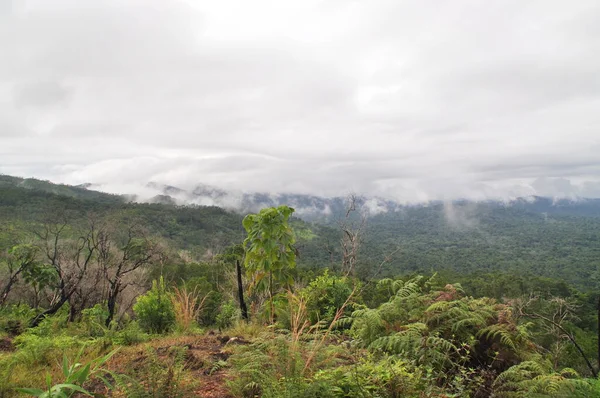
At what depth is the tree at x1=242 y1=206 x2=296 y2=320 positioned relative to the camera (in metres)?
6.39

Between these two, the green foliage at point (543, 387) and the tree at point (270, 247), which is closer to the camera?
the green foliage at point (543, 387)

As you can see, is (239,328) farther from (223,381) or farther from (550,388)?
(550,388)

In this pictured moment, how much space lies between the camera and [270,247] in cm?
630

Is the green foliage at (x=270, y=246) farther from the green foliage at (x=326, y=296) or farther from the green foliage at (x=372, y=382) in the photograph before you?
the green foliage at (x=372, y=382)

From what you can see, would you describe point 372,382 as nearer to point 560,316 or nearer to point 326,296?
point 326,296

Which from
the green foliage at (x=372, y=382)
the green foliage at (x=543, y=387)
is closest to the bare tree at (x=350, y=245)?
the green foliage at (x=543, y=387)

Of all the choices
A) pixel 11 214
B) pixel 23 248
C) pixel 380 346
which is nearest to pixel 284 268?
pixel 380 346

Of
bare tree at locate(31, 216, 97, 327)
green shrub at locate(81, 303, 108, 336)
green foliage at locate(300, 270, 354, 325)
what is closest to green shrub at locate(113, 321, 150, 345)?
green shrub at locate(81, 303, 108, 336)

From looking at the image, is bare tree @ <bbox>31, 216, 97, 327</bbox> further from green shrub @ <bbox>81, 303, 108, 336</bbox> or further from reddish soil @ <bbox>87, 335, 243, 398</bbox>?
reddish soil @ <bbox>87, 335, 243, 398</bbox>

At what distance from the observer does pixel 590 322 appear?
3578cm

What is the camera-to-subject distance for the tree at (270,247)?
639 centimetres

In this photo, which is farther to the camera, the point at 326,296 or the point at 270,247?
the point at 326,296

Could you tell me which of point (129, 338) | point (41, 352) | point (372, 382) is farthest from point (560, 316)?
point (41, 352)

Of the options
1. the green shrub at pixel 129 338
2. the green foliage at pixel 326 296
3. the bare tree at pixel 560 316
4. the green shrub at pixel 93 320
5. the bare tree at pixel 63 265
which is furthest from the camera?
the bare tree at pixel 63 265
